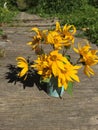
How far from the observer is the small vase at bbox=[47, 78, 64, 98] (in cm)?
561

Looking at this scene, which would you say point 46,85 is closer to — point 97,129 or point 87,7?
point 97,129

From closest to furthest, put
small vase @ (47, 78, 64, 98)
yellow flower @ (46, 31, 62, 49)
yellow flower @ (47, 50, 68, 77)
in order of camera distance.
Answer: yellow flower @ (47, 50, 68, 77), yellow flower @ (46, 31, 62, 49), small vase @ (47, 78, 64, 98)

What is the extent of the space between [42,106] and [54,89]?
0.33 meters

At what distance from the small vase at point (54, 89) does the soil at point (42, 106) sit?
7cm

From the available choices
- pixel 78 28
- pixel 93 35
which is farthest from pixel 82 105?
pixel 78 28

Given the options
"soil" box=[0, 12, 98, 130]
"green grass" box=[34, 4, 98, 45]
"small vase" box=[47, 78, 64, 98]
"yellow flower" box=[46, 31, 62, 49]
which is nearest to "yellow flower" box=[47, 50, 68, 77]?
"yellow flower" box=[46, 31, 62, 49]

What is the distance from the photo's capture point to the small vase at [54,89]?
18.4 feet

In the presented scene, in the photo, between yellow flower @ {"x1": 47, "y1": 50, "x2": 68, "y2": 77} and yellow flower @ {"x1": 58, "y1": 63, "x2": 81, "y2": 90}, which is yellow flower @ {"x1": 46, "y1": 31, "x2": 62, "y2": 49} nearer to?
yellow flower @ {"x1": 47, "y1": 50, "x2": 68, "y2": 77}

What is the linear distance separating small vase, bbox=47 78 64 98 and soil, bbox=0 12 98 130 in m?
0.07

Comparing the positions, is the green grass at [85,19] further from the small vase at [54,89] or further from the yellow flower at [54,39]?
the yellow flower at [54,39]

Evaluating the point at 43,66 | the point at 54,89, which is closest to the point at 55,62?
the point at 43,66

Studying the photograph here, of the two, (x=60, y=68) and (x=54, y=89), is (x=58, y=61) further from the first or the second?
(x=54, y=89)

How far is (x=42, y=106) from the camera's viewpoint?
5.57m

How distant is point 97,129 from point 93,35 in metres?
3.77
